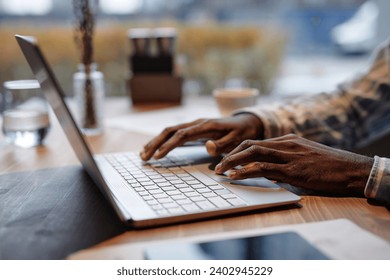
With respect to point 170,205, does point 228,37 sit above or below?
above

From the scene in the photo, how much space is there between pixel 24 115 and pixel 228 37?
139cm

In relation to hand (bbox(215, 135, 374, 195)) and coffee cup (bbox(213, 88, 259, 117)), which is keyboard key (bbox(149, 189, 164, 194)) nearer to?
hand (bbox(215, 135, 374, 195))

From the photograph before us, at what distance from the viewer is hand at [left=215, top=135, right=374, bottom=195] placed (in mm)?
740

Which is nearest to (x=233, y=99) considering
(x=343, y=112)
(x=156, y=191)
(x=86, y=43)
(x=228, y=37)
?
(x=343, y=112)

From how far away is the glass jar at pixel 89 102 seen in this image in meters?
1.26

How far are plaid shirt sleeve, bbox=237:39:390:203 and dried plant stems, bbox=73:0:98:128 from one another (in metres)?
0.43

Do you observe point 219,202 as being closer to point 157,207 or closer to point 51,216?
point 157,207

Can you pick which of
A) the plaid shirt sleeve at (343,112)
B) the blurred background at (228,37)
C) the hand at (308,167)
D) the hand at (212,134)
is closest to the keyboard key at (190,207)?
the hand at (308,167)

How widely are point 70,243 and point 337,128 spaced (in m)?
0.82

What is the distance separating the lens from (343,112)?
4.10ft

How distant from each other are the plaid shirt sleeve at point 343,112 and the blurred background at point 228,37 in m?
0.71

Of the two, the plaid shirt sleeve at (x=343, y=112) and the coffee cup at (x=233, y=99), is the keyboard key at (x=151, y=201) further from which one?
the coffee cup at (x=233, y=99)
